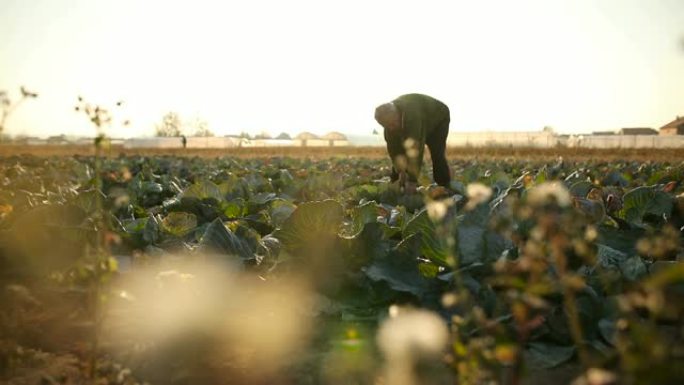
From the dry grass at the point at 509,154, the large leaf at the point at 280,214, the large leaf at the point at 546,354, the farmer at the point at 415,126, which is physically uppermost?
the farmer at the point at 415,126

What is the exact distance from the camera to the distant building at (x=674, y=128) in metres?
70.8

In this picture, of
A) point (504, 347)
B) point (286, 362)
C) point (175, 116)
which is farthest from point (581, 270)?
point (175, 116)

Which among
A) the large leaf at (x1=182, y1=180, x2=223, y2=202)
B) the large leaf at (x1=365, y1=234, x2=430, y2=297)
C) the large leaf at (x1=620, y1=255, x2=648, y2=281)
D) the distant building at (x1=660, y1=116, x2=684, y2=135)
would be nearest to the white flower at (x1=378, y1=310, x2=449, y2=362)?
the large leaf at (x1=365, y1=234, x2=430, y2=297)

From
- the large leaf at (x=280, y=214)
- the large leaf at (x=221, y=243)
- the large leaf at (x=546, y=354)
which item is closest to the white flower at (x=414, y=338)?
the large leaf at (x=546, y=354)

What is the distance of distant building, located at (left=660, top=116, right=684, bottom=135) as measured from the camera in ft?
232

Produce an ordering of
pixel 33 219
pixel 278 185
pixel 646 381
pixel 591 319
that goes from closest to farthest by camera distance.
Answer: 1. pixel 646 381
2. pixel 591 319
3. pixel 33 219
4. pixel 278 185

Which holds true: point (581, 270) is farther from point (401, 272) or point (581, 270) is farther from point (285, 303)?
point (285, 303)

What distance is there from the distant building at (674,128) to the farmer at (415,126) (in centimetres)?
7123

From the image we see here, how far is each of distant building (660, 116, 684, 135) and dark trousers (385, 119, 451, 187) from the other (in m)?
71.2

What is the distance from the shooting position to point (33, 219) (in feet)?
9.50

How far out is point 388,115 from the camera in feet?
22.3

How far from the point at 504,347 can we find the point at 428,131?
6.78 metres

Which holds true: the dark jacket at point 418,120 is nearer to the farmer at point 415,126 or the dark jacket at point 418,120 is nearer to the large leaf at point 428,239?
the farmer at point 415,126

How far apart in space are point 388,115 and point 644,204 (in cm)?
360
